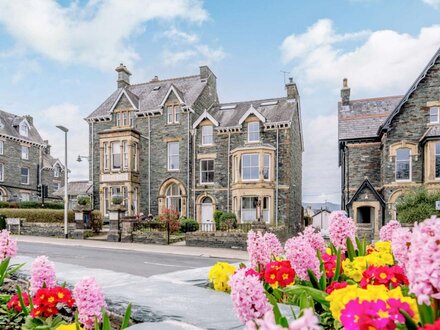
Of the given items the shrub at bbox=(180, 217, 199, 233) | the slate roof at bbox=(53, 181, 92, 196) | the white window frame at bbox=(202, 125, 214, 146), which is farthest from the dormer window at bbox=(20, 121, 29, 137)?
the shrub at bbox=(180, 217, 199, 233)

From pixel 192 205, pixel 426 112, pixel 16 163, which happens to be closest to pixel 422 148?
pixel 426 112

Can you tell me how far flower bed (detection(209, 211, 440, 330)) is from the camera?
1.65 metres

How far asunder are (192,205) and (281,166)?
26.0 ft

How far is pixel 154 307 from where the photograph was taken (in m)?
3.29

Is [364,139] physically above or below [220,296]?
above

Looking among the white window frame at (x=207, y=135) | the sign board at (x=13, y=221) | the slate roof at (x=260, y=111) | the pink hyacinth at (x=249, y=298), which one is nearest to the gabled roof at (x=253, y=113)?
the slate roof at (x=260, y=111)

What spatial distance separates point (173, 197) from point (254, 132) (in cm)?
877

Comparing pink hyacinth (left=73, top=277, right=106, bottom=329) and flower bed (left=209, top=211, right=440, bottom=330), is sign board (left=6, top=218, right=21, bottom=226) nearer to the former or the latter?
flower bed (left=209, top=211, right=440, bottom=330)

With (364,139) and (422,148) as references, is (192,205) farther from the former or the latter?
(422,148)

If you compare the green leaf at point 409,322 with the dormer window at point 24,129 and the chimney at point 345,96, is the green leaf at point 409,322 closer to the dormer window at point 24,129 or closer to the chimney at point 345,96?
the chimney at point 345,96

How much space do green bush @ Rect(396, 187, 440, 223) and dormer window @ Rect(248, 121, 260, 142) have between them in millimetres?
11876

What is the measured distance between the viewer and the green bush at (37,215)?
27453mm

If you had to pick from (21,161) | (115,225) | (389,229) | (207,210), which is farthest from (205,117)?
(21,161)

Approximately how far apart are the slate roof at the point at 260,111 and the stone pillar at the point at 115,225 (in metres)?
11.0
